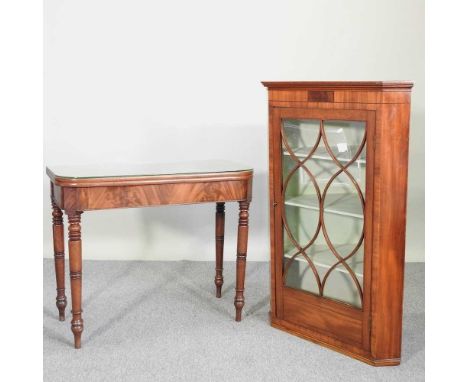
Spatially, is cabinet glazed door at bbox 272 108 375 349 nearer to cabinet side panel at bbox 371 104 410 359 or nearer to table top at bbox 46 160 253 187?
cabinet side panel at bbox 371 104 410 359

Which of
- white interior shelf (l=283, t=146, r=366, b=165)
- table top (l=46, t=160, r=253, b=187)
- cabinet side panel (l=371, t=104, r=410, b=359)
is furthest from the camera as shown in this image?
table top (l=46, t=160, r=253, b=187)

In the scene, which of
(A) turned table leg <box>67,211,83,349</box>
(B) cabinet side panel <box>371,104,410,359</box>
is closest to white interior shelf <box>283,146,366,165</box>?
(B) cabinet side panel <box>371,104,410,359</box>

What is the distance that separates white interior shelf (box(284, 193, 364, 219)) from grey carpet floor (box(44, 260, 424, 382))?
2.18ft

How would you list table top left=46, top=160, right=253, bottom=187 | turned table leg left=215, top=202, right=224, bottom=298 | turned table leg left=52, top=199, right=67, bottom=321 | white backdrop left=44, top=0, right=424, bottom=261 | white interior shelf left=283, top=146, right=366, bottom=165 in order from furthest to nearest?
white backdrop left=44, top=0, right=424, bottom=261, turned table leg left=215, top=202, right=224, bottom=298, turned table leg left=52, top=199, right=67, bottom=321, table top left=46, top=160, right=253, bottom=187, white interior shelf left=283, top=146, right=366, bottom=165

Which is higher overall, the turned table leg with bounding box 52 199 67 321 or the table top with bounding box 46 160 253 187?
the table top with bounding box 46 160 253 187

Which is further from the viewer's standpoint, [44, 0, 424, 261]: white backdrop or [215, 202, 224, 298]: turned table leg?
[44, 0, 424, 261]: white backdrop

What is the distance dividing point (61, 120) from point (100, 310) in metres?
1.66

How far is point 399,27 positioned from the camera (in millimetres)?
4852

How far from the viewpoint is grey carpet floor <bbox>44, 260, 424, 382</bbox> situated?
305 cm

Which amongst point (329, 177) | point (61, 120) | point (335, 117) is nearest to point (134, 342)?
point (329, 177)

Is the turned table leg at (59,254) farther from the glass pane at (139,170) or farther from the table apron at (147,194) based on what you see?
the glass pane at (139,170)

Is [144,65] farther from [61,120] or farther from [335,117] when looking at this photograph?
[335,117]

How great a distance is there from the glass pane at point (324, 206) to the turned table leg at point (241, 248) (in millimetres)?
222

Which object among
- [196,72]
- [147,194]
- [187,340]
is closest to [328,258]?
[187,340]
